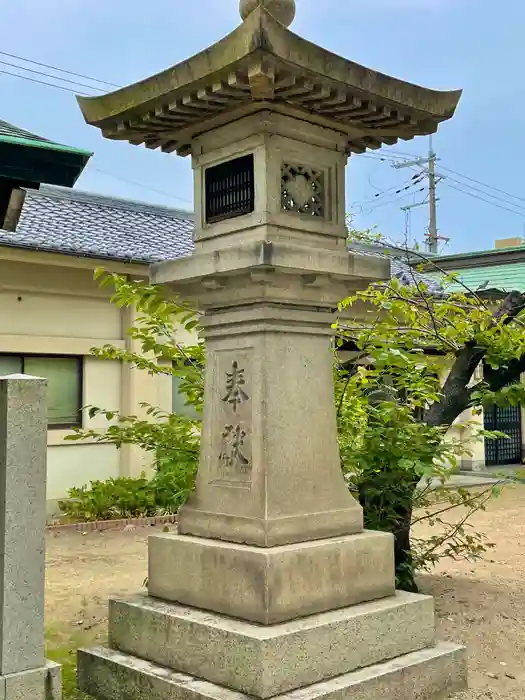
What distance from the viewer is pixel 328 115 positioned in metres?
5.30

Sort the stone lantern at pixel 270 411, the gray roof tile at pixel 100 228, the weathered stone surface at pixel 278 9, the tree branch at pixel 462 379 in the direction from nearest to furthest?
the stone lantern at pixel 270 411 < the weathered stone surface at pixel 278 9 < the tree branch at pixel 462 379 < the gray roof tile at pixel 100 228

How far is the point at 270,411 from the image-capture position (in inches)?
197

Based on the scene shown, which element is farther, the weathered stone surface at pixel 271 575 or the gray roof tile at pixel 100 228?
the gray roof tile at pixel 100 228

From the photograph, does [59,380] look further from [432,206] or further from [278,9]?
[432,206]

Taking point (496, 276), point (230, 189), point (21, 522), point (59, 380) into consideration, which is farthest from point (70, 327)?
point (496, 276)

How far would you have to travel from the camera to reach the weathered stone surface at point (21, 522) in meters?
4.42

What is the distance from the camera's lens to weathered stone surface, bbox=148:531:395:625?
471 cm

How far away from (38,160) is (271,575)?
274 cm

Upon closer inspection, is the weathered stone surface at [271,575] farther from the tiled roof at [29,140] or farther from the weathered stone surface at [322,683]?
the tiled roof at [29,140]

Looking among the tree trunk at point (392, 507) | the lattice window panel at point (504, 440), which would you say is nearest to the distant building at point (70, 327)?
the tree trunk at point (392, 507)

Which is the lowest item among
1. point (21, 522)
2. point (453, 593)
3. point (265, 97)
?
point (453, 593)

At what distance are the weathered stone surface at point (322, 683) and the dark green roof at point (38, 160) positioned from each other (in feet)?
9.97

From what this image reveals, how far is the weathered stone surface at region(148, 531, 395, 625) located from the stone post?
3.35 feet

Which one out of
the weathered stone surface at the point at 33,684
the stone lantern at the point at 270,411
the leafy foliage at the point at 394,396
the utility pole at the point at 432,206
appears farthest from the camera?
the utility pole at the point at 432,206
